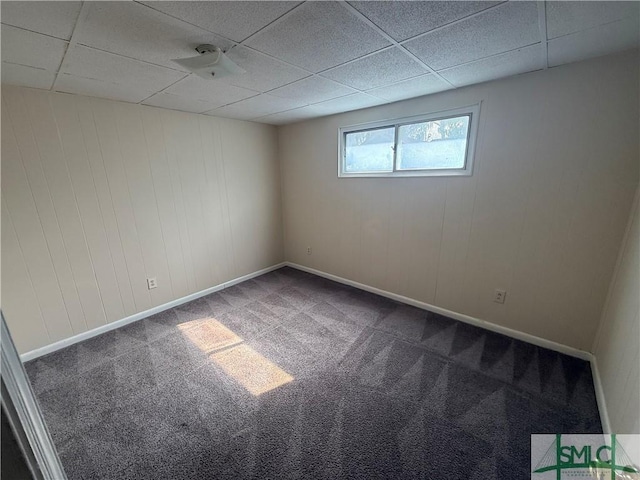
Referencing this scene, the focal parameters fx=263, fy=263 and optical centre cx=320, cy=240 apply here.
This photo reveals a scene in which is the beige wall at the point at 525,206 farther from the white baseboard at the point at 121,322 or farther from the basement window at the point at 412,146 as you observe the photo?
the white baseboard at the point at 121,322

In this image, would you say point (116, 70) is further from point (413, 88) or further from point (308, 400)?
point (308, 400)

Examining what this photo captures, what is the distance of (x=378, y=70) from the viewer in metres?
1.86

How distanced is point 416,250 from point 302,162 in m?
1.93

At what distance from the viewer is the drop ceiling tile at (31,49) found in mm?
1284

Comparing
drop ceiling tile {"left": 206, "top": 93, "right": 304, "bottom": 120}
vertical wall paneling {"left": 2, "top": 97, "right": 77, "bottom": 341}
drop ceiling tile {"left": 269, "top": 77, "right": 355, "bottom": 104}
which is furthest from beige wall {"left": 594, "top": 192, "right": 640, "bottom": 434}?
vertical wall paneling {"left": 2, "top": 97, "right": 77, "bottom": 341}

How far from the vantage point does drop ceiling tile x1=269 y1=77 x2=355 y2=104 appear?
2083 millimetres

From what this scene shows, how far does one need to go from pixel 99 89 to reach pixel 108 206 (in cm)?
100

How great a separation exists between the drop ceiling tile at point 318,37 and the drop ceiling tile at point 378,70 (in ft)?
0.34

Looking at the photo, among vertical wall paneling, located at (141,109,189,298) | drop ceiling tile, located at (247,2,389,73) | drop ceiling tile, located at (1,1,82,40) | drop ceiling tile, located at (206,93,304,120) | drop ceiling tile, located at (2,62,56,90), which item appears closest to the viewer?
drop ceiling tile, located at (1,1,82,40)

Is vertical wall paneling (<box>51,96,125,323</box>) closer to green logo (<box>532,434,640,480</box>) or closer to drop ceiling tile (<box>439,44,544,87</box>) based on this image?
drop ceiling tile (<box>439,44,544,87</box>)

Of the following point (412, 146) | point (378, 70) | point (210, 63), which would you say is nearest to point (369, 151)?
point (412, 146)

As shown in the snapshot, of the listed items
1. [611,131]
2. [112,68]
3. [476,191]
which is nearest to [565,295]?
[476,191]

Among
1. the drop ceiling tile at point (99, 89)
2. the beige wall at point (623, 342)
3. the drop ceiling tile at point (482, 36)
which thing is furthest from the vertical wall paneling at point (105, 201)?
the beige wall at point (623, 342)

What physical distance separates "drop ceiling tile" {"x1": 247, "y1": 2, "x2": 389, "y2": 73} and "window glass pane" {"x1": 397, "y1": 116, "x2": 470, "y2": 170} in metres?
1.26
